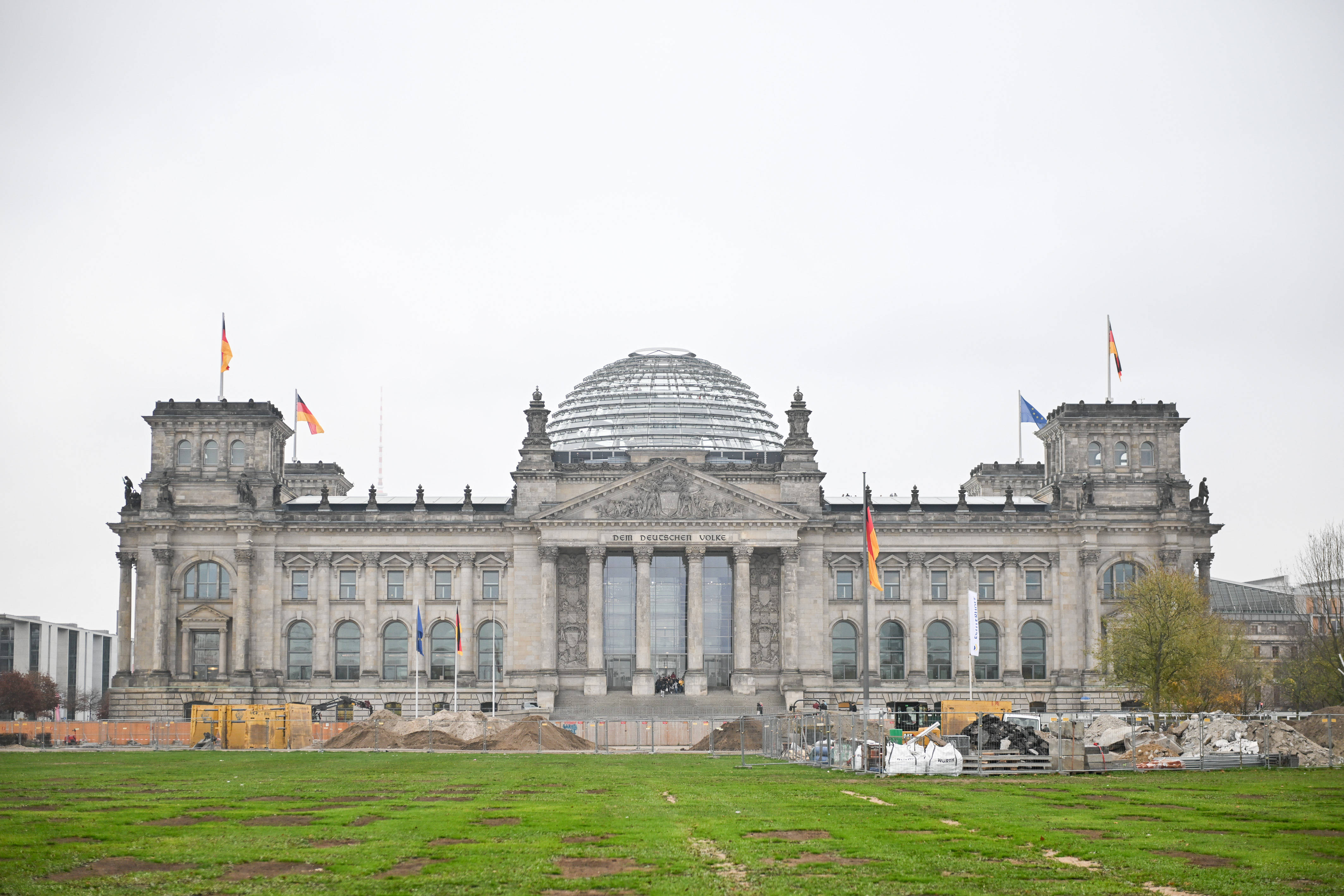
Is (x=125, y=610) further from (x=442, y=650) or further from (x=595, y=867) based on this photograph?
(x=595, y=867)

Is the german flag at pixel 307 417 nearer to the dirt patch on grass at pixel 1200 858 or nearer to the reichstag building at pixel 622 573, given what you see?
the reichstag building at pixel 622 573

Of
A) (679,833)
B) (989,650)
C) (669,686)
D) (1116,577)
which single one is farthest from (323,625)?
(679,833)

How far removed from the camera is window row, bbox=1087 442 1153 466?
120500 mm

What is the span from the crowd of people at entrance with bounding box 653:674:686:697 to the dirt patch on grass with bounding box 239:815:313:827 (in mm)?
77403

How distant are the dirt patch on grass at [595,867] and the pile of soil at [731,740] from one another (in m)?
50.7

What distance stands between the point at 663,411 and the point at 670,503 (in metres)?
22.7

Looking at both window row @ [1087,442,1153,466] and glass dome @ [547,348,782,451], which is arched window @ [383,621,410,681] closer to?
glass dome @ [547,348,782,451]

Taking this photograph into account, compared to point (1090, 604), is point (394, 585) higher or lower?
higher

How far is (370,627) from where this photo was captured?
117 m

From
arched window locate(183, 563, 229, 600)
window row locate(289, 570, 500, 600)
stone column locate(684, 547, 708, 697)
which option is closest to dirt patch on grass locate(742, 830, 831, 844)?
stone column locate(684, 547, 708, 697)

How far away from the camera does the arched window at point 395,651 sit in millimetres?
117250

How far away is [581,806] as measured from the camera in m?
39.1

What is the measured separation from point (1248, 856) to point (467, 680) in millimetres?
90997

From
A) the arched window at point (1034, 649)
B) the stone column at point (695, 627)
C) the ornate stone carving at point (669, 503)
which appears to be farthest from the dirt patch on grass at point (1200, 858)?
the arched window at point (1034, 649)
